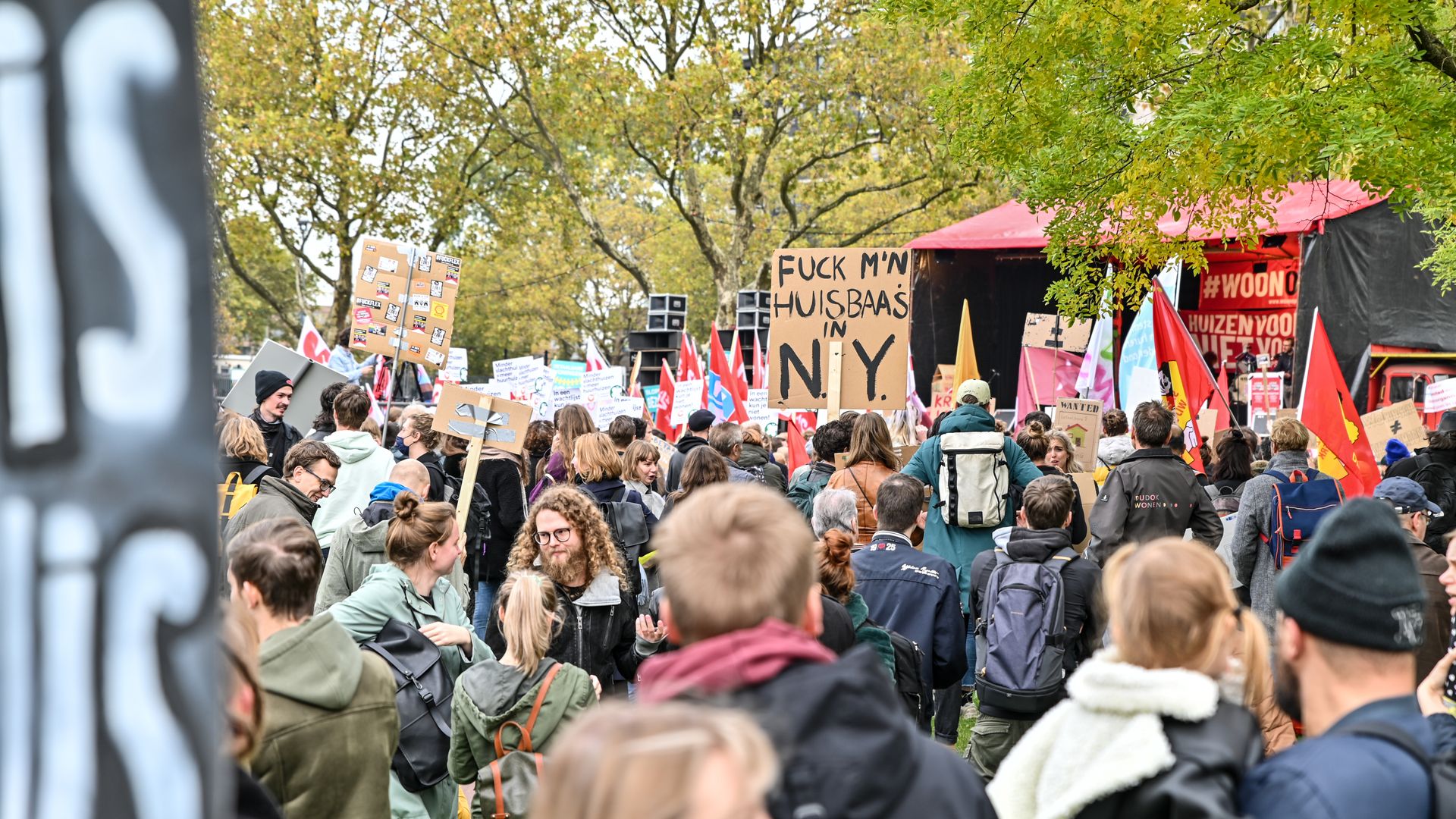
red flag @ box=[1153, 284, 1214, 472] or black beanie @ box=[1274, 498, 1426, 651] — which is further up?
red flag @ box=[1153, 284, 1214, 472]

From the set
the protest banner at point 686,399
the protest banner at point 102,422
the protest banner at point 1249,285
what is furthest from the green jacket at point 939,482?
the protest banner at point 1249,285

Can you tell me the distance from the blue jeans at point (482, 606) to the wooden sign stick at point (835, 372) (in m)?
2.84

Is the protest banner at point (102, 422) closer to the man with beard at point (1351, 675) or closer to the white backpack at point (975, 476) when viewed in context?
the man with beard at point (1351, 675)

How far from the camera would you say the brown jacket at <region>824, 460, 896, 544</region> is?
7191 millimetres

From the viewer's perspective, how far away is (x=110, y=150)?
132 centimetres

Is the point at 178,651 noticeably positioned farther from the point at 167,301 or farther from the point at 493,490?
the point at 493,490

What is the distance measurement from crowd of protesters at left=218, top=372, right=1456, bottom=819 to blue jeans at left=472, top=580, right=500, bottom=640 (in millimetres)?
20

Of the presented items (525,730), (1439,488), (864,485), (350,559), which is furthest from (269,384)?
(1439,488)

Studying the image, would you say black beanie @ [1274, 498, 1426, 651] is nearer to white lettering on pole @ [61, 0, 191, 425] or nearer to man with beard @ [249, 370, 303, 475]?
white lettering on pole @ [61, 0, 191, 425]

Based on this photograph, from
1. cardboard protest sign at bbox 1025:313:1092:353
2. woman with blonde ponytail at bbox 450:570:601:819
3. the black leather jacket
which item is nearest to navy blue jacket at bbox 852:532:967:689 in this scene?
woman with blonde ponytail at bbox 450:570:601:819

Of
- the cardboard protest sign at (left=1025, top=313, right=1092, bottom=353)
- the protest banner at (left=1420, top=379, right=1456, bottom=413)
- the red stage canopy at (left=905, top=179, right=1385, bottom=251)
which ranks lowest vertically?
the protest banner at (left=1420, top=379, right=1456, bottom=413)

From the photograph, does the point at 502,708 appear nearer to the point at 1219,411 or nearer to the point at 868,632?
the point at 868,632

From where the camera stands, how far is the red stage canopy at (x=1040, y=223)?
18.5m

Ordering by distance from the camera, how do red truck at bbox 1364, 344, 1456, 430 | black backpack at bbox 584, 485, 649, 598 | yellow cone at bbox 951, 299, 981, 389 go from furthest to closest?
red truck at bbox 1364, 344, 1456, 430 < yellow cone at bbox 951, 299, 981, 389 < black backpack at bbox 584, 485, 649, 598
